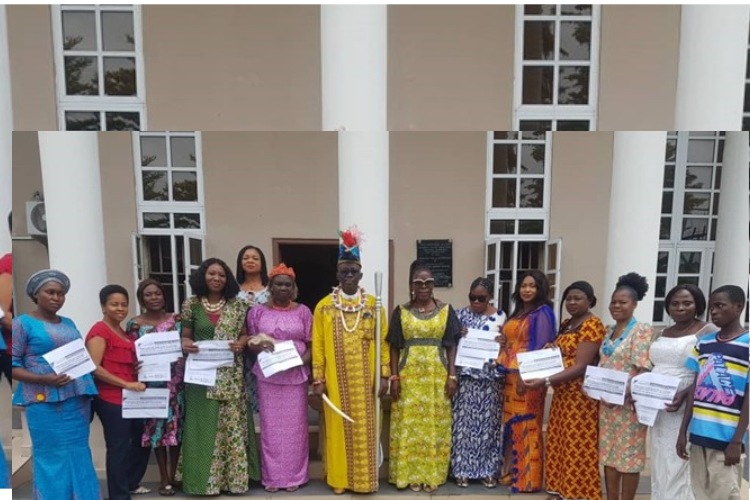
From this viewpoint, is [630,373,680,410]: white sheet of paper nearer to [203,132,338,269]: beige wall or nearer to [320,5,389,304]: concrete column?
[320,5,389,304]: concrete column

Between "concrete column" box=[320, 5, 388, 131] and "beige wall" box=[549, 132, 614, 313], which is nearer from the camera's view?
"beige wall" box=[549, 132, 614, 313]

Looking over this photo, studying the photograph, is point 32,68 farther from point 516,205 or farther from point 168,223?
point 516,205

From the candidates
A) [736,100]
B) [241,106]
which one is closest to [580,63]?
[736,100]

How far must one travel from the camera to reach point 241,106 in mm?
6105

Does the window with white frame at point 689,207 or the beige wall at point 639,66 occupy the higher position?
the beige wall at point 639,66

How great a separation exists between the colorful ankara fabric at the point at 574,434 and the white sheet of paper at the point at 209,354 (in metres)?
2.15

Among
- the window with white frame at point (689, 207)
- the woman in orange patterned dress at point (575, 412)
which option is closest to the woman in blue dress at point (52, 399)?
the woman in orange patterned dress at point (575, 412)

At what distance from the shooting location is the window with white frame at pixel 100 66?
19.6 ft

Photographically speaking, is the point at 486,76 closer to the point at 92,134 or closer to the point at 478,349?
the point at 478,349

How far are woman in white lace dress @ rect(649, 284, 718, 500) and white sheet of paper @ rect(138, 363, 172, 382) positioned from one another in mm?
2981

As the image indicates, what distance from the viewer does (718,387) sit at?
9.32 ft

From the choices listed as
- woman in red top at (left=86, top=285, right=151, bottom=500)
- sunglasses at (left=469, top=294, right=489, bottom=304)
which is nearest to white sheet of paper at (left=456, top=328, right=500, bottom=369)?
sunglasses at (left=469, top=294, right=489, bottom=304)

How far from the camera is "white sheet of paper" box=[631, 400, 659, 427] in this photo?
3002 millimetres

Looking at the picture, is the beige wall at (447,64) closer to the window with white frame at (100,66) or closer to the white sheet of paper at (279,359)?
the window with white frame at (100,66)
